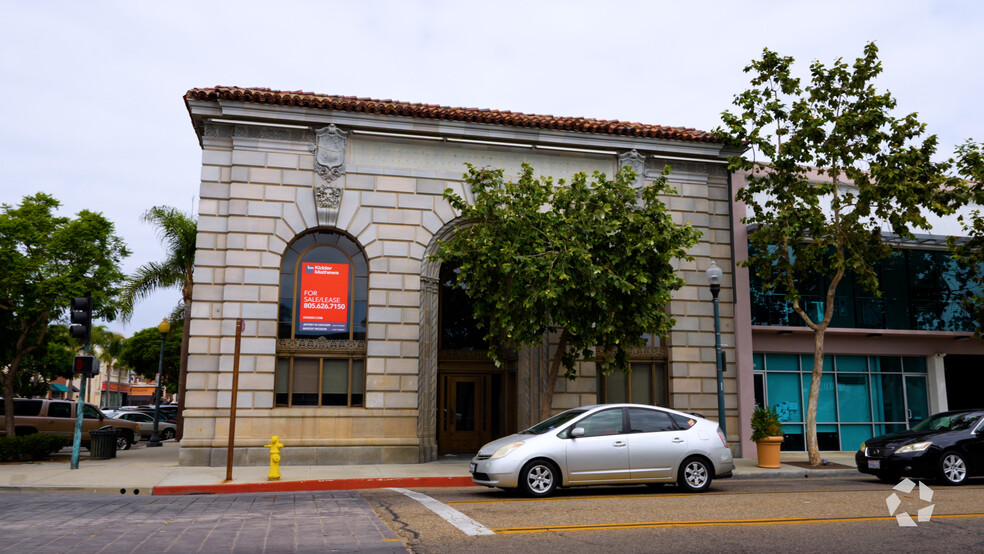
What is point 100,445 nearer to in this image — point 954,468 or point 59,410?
point 59,410

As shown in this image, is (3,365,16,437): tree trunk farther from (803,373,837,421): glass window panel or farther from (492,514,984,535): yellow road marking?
(803,373,837,421): glass window panel

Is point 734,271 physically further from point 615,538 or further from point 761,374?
point 615,538

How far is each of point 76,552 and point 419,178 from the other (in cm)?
1295

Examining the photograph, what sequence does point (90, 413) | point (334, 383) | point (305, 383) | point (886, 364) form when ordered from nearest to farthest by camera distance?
point (305, 383), point (334, 383), point (886, 364), point (90, 413)

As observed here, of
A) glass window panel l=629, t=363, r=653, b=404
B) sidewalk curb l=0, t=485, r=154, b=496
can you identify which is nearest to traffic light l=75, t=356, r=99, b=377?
sidewalk curb l=0, t=485, r=154, b=496

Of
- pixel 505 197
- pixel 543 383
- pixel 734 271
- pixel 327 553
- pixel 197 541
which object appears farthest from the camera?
pixel 734 271

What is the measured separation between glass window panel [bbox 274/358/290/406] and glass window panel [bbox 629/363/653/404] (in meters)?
8.88

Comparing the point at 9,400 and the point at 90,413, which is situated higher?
the point at 9,400

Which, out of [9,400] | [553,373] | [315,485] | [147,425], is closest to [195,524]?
[315,485]

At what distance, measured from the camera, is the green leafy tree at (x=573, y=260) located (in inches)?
606

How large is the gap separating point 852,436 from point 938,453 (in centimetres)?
886

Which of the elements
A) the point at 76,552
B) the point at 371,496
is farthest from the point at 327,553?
the point at 371,496

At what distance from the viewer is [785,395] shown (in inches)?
835

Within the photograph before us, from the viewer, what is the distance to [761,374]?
2105 centimetres
